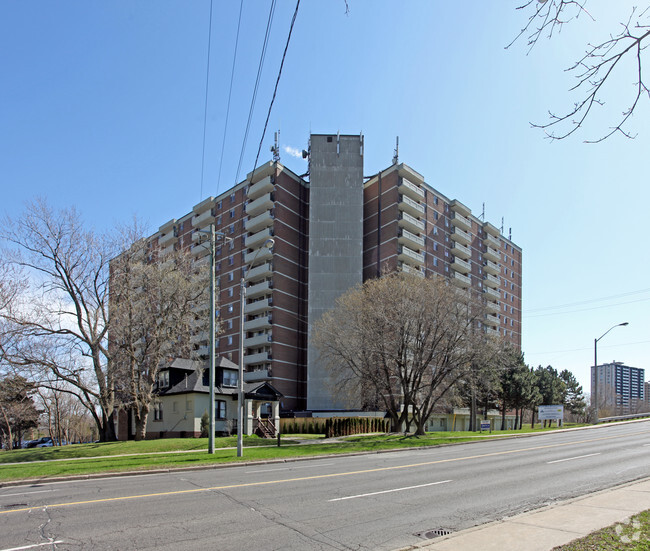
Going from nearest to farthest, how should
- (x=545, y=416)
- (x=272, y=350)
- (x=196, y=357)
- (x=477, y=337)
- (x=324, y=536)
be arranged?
(x=324, y=536), (x=477, y=337), (x=196, y=357), (x=545, y=416), (x=272, y=350)

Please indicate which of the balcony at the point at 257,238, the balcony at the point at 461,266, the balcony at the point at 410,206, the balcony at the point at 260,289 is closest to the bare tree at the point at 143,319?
the balcony at the point at 260,289

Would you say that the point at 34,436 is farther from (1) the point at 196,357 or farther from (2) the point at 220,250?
(1) the point at 196,357

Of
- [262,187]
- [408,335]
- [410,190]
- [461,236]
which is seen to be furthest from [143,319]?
[461,236]

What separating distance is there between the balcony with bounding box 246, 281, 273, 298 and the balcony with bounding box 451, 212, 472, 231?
34.3 metres

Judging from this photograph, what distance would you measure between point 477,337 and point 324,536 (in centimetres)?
2937

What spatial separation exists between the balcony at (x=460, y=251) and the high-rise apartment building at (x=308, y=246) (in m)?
4.39

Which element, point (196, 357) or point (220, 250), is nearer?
point (196, 357)

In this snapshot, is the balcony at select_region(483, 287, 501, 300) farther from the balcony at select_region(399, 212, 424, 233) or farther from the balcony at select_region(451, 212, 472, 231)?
the balcony at select_region(399, 212, 424, 233)

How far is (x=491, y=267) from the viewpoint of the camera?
3607 inches

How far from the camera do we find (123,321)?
3216cm

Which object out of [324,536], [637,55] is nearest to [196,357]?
[324,536]

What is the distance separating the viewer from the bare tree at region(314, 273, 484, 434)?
3462 cm

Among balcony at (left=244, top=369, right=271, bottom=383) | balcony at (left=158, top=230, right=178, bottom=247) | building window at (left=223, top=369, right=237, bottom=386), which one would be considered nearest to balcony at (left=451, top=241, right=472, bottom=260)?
balcony at (left=244, top=369, right=271, bottom=383)

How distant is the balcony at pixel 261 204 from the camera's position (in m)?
69.2
